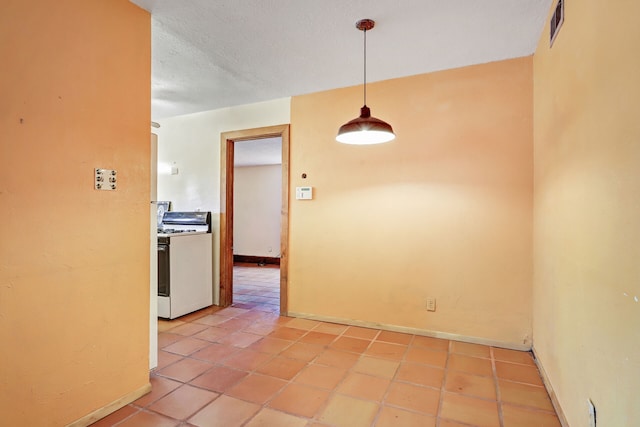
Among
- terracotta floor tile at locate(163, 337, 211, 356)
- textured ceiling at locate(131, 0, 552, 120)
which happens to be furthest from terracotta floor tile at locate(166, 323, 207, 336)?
textured ceiling at locate(131, 0, 552, 120)

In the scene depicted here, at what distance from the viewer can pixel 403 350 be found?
9.20 ft

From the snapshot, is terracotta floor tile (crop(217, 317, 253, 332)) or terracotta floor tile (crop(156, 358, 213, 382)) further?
terracotta floor tile (crop(217, 317, 253, 332))

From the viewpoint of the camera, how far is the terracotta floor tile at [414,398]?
78.4 inches

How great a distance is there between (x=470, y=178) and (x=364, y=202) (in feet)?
3.27

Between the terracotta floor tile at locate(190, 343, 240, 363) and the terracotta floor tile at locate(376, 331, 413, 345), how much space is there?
51.9 inches

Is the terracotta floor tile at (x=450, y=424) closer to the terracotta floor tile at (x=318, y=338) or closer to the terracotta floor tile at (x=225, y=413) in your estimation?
the terracotta floor tile at (x=225, y=413)

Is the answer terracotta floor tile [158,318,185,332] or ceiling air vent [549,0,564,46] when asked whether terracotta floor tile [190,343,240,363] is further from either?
ceiling air vent [549,0,564,46]

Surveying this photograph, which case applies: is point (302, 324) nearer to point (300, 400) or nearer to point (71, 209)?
point (300, 400)

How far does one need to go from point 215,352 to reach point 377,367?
4.37ft

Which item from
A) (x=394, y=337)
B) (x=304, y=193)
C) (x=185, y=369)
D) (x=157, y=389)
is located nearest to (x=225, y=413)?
(x=157, y=389)

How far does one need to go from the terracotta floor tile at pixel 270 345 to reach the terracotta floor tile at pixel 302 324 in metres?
0.38

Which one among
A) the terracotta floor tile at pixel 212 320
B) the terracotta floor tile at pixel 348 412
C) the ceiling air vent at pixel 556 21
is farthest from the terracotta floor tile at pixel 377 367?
the ceiling air vent at pixel 556 21

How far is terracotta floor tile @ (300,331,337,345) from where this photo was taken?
2.99 m

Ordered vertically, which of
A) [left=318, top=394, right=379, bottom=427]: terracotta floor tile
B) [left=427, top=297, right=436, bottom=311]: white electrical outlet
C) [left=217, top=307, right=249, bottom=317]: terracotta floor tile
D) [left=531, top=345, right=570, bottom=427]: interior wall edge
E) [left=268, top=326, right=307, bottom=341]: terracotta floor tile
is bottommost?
[left=318, top=394, right=379, bottom=427]: terracotta floor tile
